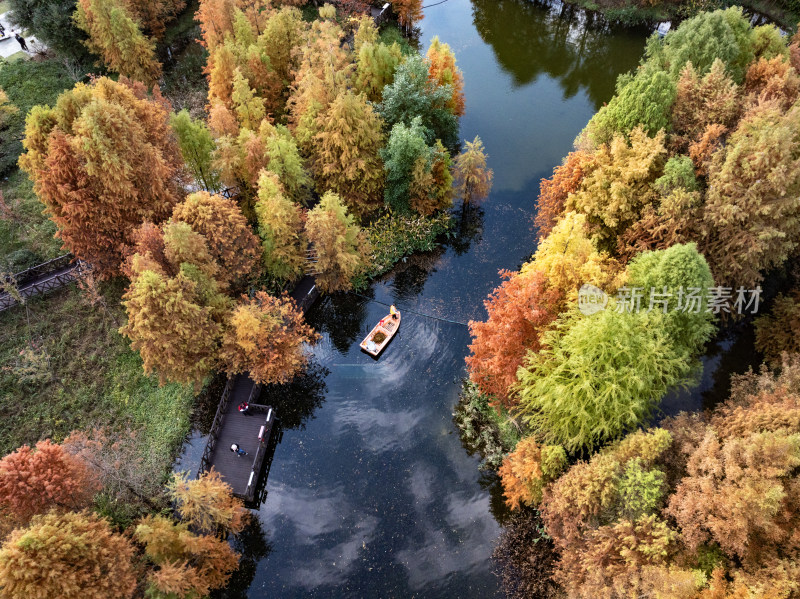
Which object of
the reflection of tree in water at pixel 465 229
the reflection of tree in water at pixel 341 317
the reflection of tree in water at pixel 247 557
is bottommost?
the reflection of tree in water at pixel 247 557

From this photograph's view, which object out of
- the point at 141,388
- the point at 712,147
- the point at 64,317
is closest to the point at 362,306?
the point at 141,388

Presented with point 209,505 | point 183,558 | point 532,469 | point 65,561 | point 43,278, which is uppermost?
point 43,278

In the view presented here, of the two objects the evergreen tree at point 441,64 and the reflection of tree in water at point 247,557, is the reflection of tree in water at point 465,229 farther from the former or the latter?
the reflection of tree in water at point 247,557

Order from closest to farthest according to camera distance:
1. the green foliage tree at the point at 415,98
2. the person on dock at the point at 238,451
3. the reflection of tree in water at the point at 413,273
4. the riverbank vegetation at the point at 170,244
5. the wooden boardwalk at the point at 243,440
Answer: the riverbank vegetation at the point at 170,244, the wooden boardwalk at the point at 243,440, the person on dock at the point at 238,451, the reflection of tree in water at the point at 413,273, the green foliage tree at the point at 415,98

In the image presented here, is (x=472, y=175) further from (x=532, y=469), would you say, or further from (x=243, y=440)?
(x=243, y=440)

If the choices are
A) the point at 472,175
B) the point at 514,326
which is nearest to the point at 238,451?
the point at 514,326

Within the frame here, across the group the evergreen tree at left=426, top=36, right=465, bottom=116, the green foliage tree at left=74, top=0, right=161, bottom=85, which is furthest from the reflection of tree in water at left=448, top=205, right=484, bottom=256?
the green foliage tree at left=74, top=0, right=161, bottom=85

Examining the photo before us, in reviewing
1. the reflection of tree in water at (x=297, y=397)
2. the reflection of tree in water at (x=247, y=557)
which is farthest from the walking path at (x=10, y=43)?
the reflection of tree in water at (x=247, y=557)
